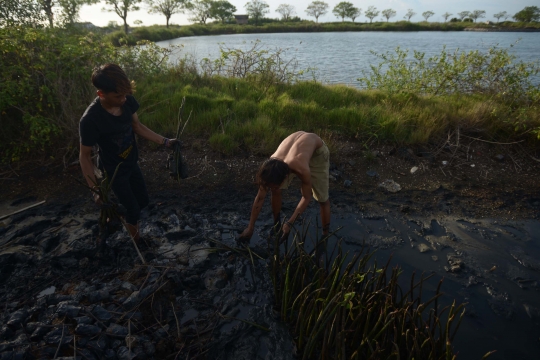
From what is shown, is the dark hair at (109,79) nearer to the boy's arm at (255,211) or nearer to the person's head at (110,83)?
the person's head at (110,83)

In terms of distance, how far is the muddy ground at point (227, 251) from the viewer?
99.7 inches

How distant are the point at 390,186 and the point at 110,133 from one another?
147 inches

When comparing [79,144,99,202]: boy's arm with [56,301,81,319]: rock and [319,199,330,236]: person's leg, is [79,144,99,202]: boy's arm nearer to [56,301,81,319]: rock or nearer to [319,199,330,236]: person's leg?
[56,301,81,319]: rock

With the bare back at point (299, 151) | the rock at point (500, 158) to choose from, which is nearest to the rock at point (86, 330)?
the bare back at point (299, 151)

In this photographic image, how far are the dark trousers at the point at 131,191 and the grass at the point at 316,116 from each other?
83.2 inches

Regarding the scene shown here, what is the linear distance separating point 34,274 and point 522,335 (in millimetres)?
4307

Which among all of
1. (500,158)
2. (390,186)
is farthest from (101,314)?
(500,158)

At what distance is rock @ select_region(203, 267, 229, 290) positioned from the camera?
3.09 m

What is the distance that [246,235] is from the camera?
3.59 metres

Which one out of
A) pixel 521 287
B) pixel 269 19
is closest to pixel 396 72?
pixel 521 287

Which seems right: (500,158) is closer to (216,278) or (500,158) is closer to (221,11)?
(216,278)

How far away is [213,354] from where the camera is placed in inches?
98.0

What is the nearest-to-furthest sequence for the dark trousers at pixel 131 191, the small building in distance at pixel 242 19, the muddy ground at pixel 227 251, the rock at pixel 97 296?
the muddy ground at pixel 227 251
the rock at pixel 97 296
the dark trousers at pixel 131 191
the small building in distance at pixel 242 19

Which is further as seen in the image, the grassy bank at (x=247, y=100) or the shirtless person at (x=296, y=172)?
the grassy bank at (x=247, y=100)
